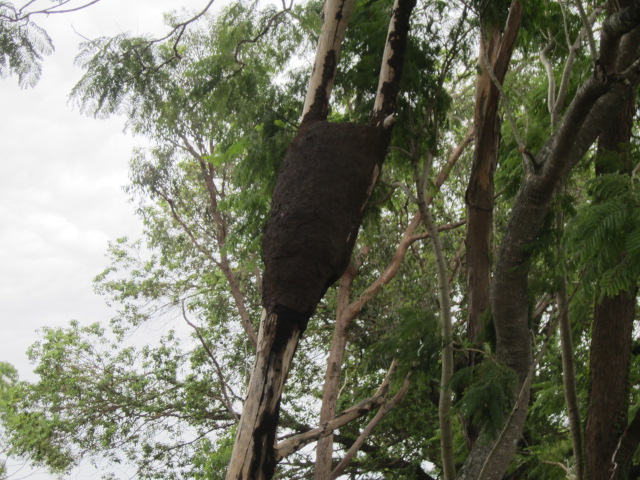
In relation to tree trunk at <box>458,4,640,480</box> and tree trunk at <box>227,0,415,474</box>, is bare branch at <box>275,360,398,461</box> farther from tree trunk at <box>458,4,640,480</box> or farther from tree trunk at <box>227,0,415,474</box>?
tree trunk at <box>458,4,640,480</box>

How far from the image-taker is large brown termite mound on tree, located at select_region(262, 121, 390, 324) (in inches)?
123

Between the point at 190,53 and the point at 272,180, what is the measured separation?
4831 mm

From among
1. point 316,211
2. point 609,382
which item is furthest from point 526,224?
point 609,382

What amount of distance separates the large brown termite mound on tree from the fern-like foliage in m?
0.98

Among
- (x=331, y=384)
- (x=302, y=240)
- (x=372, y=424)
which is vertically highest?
(x=331, y=384)

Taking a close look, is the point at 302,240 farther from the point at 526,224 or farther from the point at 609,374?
the point at 609,374

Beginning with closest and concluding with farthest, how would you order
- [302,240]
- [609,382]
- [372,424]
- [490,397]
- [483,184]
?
[302,240] < [490,397] < [609,382] < [483,184] < [372,424]

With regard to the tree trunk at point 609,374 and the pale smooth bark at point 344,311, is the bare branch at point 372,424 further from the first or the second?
the tree trunk at point 609,374

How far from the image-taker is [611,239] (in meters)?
2.69

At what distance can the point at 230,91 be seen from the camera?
5164mm

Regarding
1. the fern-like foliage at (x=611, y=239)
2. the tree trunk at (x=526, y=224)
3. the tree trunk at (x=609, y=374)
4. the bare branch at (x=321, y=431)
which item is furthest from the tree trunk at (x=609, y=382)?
the fern-like foliage at (x=611, y=239)

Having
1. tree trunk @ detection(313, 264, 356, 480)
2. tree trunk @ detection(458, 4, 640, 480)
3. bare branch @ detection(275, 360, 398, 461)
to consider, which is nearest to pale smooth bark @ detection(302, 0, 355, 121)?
tree trunk @ detection(458, 4, 640, 480)

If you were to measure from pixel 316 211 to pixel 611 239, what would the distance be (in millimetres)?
1235

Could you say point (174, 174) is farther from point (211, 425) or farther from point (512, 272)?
point (512, 272)
